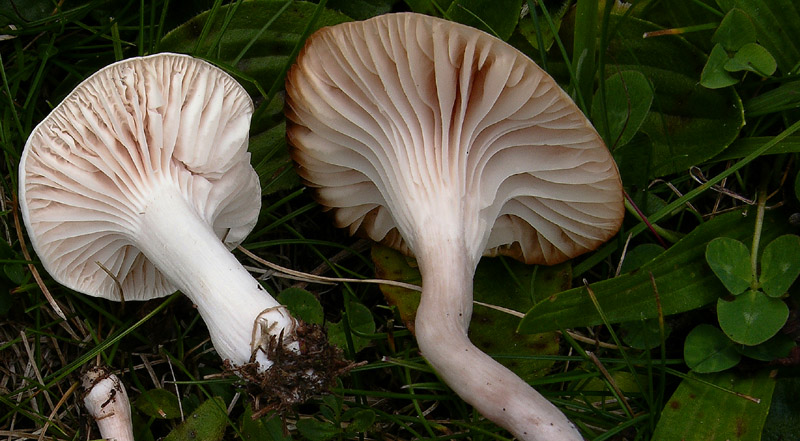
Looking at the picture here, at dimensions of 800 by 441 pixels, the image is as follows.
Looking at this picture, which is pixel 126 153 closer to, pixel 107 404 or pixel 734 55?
pixel 107 404

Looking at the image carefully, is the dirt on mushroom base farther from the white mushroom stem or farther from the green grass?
the green grass

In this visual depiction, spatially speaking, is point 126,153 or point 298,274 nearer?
point 126,153

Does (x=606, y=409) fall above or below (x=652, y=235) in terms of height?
below

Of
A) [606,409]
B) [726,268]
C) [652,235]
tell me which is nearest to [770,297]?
[726,268]

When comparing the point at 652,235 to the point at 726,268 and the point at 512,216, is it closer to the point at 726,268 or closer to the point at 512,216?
the point at 726,268

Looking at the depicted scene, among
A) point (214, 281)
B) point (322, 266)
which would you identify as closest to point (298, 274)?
point (322, 266)

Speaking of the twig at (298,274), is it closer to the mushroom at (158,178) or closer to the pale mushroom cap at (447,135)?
the pale mushroom cap at (447,135)

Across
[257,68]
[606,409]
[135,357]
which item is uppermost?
[257,68]

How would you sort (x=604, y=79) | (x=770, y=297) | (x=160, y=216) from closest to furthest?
(x=160, y=216) < (x=770, y=297) < (x=604, y=79)
